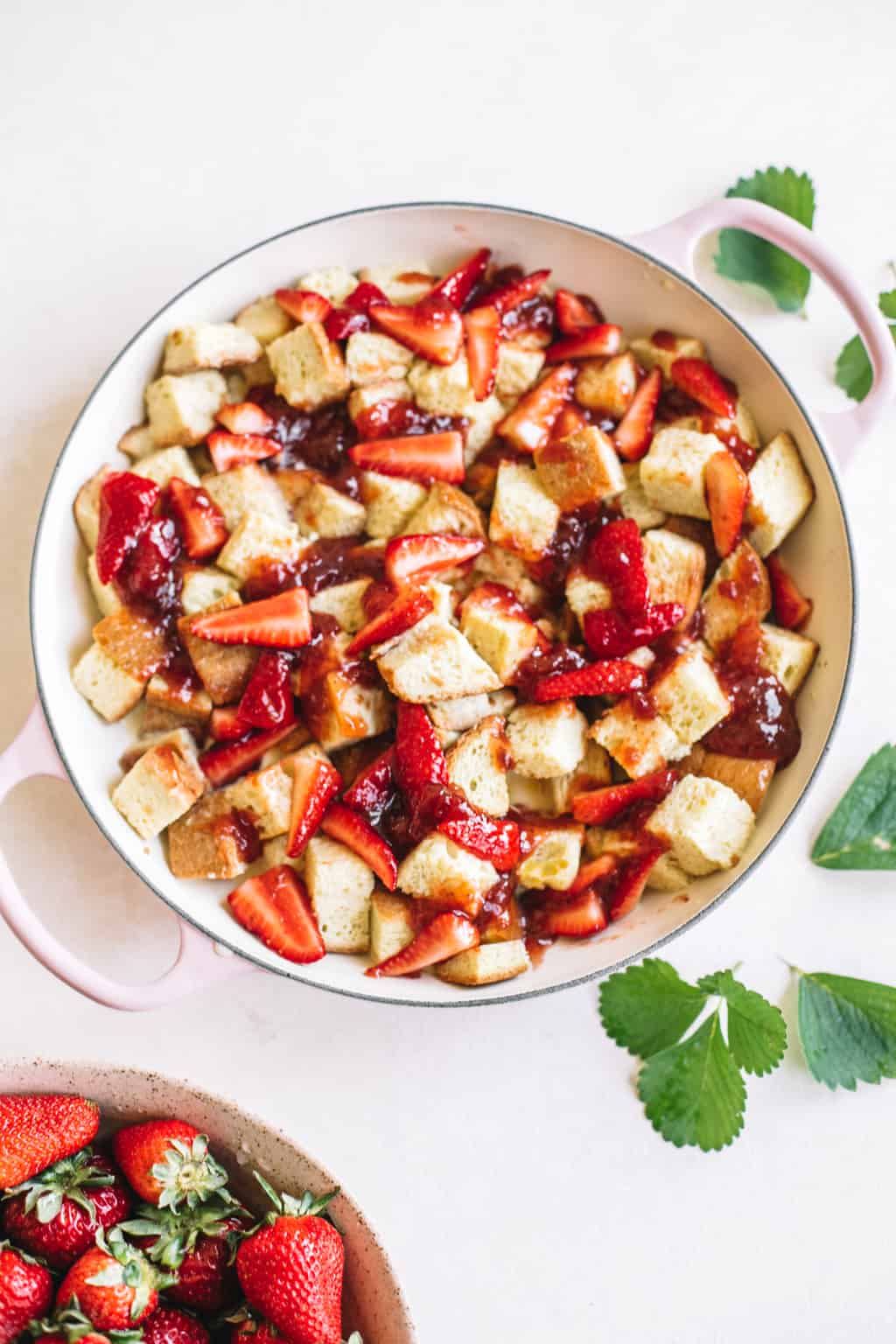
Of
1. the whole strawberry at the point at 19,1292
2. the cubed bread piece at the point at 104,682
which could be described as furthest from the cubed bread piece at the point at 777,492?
the whole strawberry at the point at 19,1292

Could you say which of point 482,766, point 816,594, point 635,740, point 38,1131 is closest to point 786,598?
point 816,594

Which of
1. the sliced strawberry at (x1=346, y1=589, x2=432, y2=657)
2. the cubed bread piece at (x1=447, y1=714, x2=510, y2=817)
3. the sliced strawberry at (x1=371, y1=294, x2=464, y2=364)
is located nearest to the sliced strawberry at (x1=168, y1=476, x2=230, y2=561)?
the sliced strawberry at (x1=346, y1=589, x2=432, y2=657)

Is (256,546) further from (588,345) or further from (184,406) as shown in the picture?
(588,345)

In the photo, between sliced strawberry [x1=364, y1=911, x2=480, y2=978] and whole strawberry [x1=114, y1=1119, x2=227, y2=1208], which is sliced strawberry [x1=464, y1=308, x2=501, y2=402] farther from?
whole strawberry [x1=114, y1=1119, x2=227, y2=1208]

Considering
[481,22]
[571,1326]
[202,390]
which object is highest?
[481,22]

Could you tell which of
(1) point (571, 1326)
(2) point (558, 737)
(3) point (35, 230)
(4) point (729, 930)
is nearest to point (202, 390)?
(3) point (35, 230)

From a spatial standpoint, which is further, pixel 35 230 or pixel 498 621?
pixel 35 230

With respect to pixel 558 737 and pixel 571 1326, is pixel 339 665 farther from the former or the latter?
pixel 571 1326
